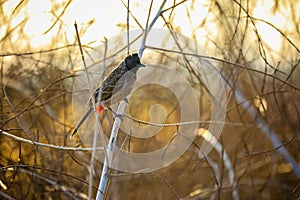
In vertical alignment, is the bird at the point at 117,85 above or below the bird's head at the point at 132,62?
below

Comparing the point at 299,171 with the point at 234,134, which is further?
the point at 234,134

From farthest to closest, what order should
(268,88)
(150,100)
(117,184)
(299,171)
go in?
(268,88) < (150,100) < (117,184) < (299,171)

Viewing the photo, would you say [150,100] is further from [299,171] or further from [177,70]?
[299,171]

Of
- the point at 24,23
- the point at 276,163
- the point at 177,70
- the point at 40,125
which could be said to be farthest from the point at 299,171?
the point at 24,23

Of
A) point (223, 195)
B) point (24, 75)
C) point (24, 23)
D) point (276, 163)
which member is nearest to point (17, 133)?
point (24, 75)

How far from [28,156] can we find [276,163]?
2097 millimetres

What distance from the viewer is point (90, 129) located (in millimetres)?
3262

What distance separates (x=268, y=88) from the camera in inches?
184

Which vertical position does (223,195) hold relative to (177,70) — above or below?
below

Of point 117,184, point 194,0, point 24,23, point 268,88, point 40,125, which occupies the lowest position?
point 117,184

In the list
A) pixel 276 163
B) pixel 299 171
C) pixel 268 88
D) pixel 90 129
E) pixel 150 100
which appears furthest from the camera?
Answer: pixel 268 88

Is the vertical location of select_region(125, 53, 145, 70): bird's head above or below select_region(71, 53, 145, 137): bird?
above

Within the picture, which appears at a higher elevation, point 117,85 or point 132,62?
point 132,62

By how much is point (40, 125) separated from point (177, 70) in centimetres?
117
